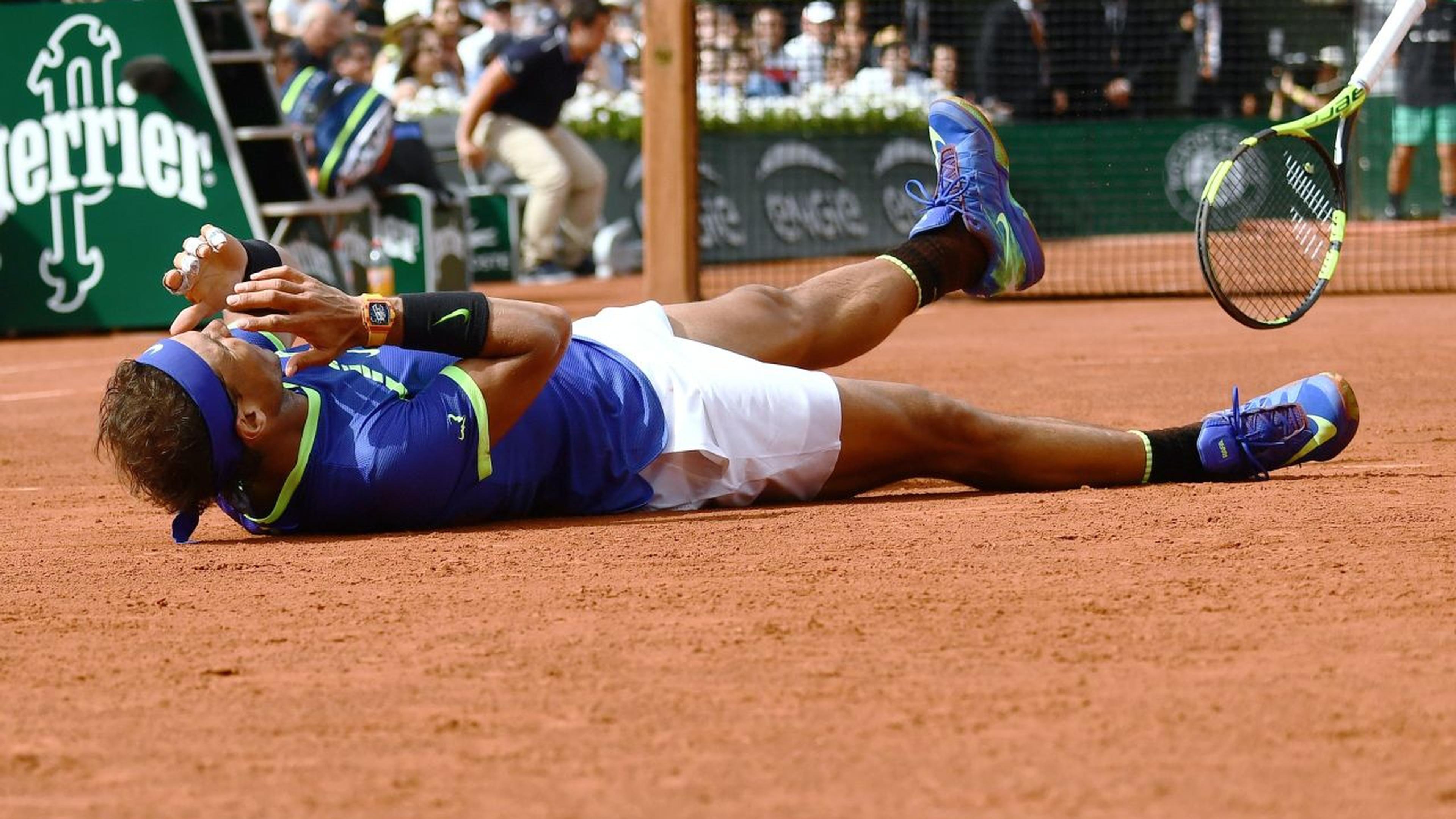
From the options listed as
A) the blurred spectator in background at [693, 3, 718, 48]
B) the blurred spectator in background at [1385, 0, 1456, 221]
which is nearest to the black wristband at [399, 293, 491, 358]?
the blurred spectator in background at [693, 3, 718, 48]

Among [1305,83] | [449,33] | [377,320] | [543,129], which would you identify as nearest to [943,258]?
[377,320]

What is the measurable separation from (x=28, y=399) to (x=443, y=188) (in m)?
4.67

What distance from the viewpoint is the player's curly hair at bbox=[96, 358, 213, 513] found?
4.25 meters

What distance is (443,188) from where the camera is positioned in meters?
13.1

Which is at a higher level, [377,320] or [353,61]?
[353,61]

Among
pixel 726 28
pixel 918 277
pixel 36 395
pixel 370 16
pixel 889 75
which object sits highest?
pixel 370 16

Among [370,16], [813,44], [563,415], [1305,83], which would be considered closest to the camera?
[563,415]

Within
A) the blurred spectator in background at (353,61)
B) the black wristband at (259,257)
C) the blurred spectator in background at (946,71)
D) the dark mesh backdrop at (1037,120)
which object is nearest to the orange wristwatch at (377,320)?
the black wristband at (259,257)

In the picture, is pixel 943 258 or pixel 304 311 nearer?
pixel 304 311

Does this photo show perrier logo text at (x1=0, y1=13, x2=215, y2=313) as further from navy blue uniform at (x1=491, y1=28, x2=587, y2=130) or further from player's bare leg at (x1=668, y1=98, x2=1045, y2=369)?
player's bare leg at (x1=668, y1=98, x2=1045, y2=369)

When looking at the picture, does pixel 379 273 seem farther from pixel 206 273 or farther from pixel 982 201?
pixel 206 273

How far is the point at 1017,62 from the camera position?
51.7 ft

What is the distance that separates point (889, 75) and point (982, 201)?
11496 mm

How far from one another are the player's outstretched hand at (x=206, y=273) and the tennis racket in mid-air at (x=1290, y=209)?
9.07ft
